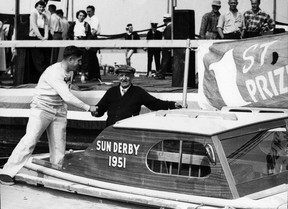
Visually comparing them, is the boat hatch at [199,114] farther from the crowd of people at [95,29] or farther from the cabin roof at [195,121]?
the crowd of people at [95,29]

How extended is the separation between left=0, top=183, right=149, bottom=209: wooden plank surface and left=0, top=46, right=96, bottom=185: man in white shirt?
2.00 ft

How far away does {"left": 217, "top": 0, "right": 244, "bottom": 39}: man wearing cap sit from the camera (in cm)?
1263

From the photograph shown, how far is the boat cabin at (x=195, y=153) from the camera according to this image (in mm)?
6559

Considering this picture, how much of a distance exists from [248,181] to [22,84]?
25.3ft

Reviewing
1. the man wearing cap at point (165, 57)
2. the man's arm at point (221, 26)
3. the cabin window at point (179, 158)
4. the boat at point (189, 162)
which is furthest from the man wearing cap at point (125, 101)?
the man wearing cap at point (165, 57)

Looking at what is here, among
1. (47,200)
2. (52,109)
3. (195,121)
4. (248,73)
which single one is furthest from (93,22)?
(195,121)

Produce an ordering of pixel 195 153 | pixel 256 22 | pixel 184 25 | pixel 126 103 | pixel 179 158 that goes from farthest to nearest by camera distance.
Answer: pixel 256 22 < pixel 184 25 < pixel 126 103 < pixel 179 158 < pixel 195 153

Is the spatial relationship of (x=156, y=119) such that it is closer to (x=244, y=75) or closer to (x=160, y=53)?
(x=244, y=75)

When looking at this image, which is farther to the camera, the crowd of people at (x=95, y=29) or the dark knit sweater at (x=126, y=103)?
the crowd of people at (x=95, y=29)

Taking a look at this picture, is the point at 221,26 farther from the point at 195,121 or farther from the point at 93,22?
the point at 195,121

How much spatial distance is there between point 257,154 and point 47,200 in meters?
2.17

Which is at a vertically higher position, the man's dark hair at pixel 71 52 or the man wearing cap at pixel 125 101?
the man's dark hair at pixel 71 52

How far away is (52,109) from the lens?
28.8 ft

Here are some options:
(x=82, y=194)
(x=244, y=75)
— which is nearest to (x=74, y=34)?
(x=244, y=75)
